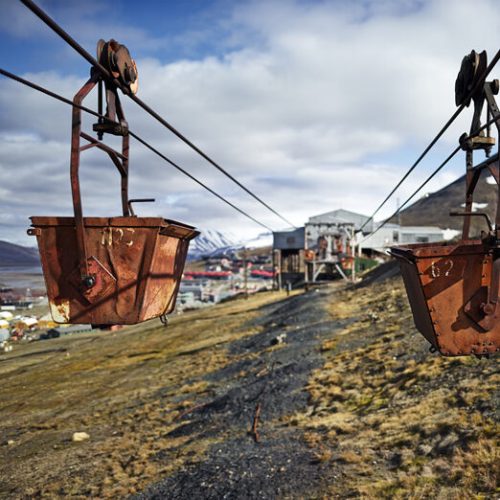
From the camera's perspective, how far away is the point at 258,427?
11758 millimetres

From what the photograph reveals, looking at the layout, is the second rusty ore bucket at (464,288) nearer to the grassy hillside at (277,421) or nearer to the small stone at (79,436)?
the grassy hillside at (277,421)

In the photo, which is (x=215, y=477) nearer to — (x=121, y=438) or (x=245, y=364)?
(x=121, y=438)

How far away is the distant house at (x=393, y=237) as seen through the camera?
5397 centimetres

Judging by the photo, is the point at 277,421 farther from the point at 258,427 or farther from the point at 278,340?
the point at 278,340

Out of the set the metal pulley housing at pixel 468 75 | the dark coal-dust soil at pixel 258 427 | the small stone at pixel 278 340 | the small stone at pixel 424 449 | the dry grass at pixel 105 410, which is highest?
the metal pulley housing at pixel 468 75

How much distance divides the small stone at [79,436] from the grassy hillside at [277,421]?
0.85ft

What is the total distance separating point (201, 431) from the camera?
12.5 metres

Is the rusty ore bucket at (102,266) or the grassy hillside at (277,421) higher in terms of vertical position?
A: the rusty ore bucket at (102,266)

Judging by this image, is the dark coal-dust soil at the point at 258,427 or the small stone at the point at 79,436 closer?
the dark coal-dust soil at the point at 258,427

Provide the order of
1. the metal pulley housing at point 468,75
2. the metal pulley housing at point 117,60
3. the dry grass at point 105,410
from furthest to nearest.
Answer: the dry grass at point 105,410
the metal pulley housing at point 468,75
the metal pulley housing at point 117,60

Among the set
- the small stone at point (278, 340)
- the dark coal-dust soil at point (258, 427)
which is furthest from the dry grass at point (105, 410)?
the small stone at point (278, 340)

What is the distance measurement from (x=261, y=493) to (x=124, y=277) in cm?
668

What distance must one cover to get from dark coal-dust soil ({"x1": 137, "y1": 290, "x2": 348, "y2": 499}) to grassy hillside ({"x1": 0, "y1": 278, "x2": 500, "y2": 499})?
0.04 meters

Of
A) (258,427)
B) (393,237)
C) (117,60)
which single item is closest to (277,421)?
(258,427)
